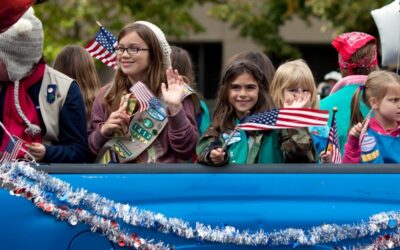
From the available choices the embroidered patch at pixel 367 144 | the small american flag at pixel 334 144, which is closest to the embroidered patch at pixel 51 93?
the small american flag at pixel 334 144

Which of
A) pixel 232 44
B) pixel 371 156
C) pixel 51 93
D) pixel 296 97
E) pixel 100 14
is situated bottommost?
pixel 232 44

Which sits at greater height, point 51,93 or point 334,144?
point 51,93

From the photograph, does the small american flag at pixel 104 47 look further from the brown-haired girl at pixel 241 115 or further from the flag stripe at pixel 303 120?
the flag stripe at pixel 303 120

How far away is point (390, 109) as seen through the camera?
4648 mm

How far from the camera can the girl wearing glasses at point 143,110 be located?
14.0 feet

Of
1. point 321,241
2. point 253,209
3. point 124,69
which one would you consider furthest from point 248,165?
point 124,69

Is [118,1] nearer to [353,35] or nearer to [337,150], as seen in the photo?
[353,35]

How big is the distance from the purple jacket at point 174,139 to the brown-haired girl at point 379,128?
0.80 metres

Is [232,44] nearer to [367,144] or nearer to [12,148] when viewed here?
[367,144]

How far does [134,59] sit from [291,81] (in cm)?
96

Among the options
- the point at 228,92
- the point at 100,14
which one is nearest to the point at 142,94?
the point at 228,92

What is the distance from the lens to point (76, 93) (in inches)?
168

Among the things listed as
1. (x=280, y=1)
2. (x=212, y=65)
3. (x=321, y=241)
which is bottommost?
(x=212, y=65)

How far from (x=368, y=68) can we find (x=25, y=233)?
9.08ft
